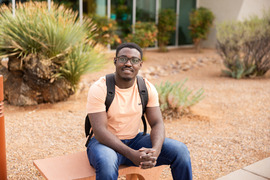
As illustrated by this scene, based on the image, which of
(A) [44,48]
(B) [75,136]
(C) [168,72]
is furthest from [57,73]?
(C) [168,72]

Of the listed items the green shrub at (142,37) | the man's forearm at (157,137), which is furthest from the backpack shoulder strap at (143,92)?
the green shrub at (142,37)

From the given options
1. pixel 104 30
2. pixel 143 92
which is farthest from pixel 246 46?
pixel 143 92

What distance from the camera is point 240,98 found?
257 inches

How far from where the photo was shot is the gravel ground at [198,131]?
11.6 ft

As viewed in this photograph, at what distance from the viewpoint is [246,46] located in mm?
8430

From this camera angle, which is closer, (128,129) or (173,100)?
(128,129)

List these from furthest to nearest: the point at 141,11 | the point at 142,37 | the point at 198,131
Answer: the point at 141,11 → the point at 142,37 → the point at 198,131

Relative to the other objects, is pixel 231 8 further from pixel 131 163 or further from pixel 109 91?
pixel 131 163

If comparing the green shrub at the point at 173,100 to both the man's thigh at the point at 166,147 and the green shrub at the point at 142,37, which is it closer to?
the man's thigh at the point at 166,147

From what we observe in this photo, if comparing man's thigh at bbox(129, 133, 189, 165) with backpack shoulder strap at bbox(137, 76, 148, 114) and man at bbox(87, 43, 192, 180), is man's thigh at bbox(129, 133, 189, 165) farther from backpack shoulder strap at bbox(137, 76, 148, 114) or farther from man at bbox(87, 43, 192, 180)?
backpack shoulder strap at bbox(137, 76, 148, 114)

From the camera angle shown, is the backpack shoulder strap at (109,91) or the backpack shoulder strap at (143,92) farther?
the backpack shoulder strap at (143,92)

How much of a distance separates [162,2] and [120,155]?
460 inches

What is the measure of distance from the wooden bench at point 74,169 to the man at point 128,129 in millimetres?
75

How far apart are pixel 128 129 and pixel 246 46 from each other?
6.70m
